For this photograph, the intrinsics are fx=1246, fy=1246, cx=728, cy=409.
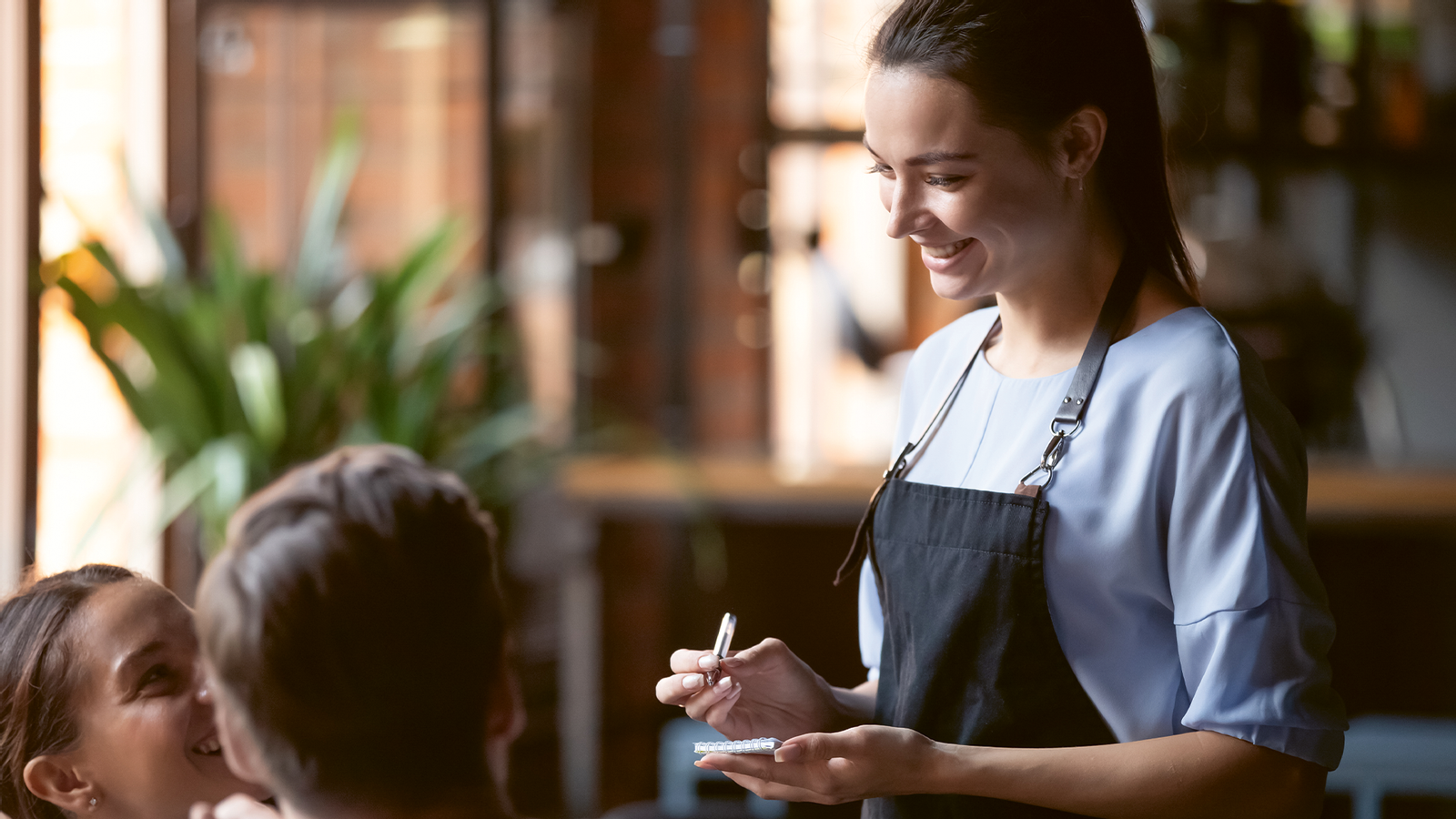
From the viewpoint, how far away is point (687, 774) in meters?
2.62

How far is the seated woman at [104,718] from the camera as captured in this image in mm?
1094

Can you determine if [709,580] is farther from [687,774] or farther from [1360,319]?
[1360,319]

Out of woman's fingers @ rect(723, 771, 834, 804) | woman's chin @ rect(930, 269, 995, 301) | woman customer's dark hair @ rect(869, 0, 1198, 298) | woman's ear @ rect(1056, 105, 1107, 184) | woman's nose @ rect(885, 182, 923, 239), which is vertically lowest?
woman's fingers @ rect(723, 771, 834, 804)

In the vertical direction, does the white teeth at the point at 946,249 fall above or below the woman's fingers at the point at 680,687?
above

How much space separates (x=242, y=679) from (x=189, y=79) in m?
2.49

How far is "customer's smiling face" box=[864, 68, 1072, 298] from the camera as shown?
39.4 inches

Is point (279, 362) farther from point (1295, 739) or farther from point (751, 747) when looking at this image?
point (1295, 739)

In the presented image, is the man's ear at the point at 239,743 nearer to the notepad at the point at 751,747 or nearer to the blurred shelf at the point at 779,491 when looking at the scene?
the notepad at the point at 751,747

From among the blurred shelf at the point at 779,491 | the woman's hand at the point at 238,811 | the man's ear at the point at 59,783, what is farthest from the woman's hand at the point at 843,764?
the blurred shelf at the point at 779,491

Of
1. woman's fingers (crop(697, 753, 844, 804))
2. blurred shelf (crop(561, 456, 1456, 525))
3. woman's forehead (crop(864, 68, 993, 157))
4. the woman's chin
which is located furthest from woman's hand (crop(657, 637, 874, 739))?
blurred shelf (crop(561, 456, 1456, 525))

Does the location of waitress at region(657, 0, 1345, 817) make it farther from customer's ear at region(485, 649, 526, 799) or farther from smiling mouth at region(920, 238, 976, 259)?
customer's ear at region(485, 649, 526, 799)

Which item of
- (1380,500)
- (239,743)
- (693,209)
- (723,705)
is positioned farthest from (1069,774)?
(693,209)

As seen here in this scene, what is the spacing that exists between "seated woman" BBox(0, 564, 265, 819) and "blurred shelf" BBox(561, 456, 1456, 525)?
1917mm

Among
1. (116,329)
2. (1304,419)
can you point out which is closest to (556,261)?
(116,329)
